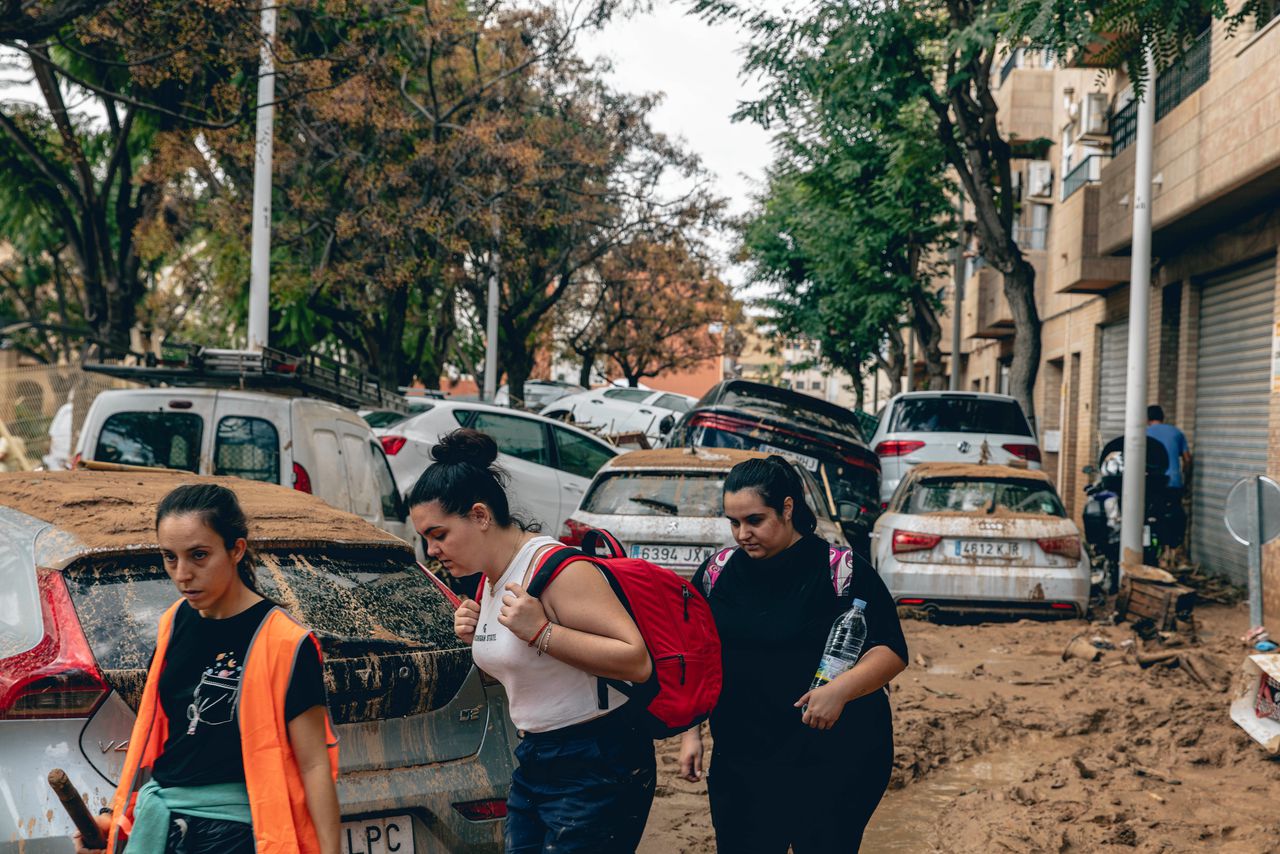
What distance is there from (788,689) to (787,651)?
10 cm

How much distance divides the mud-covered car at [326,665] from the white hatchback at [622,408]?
22776 millimetres

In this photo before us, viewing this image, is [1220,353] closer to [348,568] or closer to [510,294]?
[348,568]

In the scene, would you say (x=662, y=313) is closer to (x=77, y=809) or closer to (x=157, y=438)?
(x=157, y=438)

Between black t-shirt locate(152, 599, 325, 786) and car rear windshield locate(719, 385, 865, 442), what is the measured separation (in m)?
10.7

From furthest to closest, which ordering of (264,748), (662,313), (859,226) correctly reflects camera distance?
(662,313) → (859,226) → (264,748)

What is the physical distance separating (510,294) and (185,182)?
12730 millimetres

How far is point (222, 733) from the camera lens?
2.68m

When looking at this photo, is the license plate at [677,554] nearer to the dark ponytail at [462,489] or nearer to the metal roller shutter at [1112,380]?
the dark ponytail at [462,489]

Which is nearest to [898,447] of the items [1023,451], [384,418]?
[1023,451]

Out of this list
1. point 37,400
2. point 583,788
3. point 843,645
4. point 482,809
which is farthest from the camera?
point 37,400

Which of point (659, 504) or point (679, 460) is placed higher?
point (679, 460)

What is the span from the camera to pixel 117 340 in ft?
56.3

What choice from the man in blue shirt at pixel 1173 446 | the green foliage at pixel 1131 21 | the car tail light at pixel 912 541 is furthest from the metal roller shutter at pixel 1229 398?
the green foliage at pixel 1131 21

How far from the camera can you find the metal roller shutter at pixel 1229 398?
12.9m
